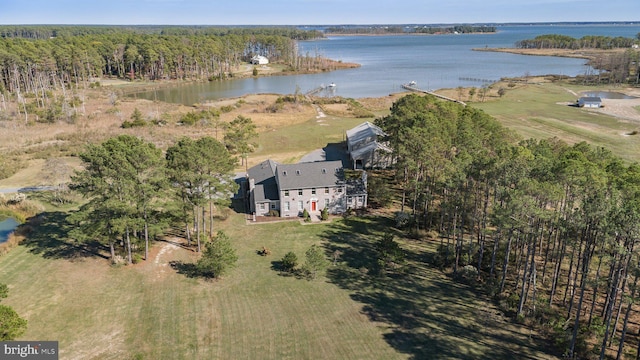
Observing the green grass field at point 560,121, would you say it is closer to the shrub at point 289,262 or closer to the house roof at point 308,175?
the house roof at point 308,175

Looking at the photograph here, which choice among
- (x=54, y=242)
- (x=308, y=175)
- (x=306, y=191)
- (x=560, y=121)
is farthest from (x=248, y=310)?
(x=560, y=121)

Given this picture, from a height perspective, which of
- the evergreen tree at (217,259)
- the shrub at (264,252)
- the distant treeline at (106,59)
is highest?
the distant treeline at (106,59)

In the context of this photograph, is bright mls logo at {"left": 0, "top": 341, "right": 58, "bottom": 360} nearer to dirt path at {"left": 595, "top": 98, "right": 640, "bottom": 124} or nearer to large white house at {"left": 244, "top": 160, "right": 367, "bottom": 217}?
large white house at {"left": 244, "top": 160, "right": 367, "bottom": 217}

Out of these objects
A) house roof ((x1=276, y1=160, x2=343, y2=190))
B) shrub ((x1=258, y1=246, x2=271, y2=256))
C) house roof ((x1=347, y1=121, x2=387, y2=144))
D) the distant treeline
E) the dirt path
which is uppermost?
the distant treeline

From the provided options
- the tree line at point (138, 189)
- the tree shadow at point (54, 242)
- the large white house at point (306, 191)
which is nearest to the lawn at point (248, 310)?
the tree shadow at point (54, 242)

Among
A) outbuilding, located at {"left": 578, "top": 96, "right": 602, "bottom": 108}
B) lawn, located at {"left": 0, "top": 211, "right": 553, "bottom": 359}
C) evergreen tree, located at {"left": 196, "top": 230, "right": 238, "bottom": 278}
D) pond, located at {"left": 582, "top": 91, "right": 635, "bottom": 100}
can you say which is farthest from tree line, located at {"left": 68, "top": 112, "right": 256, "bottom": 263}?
pond, located at {"left": 582, "top": 91, "right": 635, "bottom": 100}

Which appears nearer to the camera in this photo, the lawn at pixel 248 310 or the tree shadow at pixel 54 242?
the lawn at pixel 248 310
